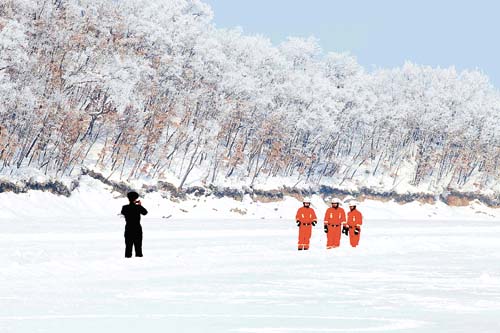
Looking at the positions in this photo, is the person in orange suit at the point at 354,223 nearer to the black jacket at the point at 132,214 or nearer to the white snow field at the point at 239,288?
the white snow field at the point at 239,288

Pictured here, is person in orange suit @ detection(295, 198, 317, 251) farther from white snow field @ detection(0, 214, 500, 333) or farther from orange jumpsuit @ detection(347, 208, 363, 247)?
orange jumpsuit @ detection(347, 208, 363, 247)

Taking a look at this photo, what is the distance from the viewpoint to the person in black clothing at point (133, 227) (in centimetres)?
1909

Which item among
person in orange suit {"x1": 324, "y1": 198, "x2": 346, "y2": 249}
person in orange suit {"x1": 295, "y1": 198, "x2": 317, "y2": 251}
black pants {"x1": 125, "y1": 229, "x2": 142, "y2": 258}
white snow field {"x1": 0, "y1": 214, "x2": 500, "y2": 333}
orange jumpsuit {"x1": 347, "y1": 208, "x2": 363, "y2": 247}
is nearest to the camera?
white snow field {"x1": 0, "y1": 214, "x2": 500, "y2": 333}

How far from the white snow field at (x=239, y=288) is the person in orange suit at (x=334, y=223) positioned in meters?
0.74

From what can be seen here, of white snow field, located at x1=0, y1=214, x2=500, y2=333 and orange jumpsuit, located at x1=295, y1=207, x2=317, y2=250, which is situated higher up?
orange jumpsuit, located at x1=295, y1=207, x2=317, y2=250

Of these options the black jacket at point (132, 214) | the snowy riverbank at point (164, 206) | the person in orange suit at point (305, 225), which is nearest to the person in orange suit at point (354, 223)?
the person in orange suit at point (305, 225)

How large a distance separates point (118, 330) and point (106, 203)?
43.3m

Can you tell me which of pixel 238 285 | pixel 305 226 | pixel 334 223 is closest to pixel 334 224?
pixel 334 223

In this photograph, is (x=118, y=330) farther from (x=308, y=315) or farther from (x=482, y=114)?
(x=482, y=114)

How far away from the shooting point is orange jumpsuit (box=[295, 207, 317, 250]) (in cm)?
2392

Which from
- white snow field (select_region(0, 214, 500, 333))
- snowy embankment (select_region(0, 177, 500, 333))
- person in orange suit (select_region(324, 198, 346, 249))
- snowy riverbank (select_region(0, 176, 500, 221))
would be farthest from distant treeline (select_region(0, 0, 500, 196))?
white snow field (select_region(0, 214, 500, 333))

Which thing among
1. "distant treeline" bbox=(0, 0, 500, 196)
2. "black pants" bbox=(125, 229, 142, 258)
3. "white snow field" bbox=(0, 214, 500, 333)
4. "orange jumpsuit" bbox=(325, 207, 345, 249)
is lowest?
"white snow field" bbox=(0, 214, 500, 333)

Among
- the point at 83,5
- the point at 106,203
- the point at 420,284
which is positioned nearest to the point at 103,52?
the point at 83,5

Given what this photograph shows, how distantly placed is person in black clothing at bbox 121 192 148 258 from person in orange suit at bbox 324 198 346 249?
7.25m
